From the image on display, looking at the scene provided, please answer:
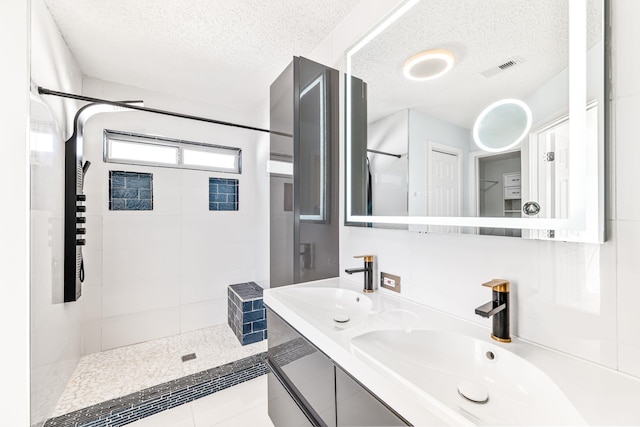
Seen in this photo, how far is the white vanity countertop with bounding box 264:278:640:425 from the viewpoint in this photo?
0.53m

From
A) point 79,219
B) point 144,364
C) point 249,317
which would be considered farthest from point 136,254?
point 249,317

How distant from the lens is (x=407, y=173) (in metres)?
1.25

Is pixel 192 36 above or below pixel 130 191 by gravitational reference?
above

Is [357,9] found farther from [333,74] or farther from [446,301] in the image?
[446,301]

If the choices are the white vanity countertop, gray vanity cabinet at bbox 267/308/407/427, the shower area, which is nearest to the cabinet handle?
gray vanity cabinet at bbox 267/308/407/427

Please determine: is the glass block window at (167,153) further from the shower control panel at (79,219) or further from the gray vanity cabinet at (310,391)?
the gray vanity cabinet at (310,391)

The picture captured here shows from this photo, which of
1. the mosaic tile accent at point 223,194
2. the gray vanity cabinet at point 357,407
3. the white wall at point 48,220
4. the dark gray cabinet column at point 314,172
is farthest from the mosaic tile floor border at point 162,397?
the mosaic tile accent at point 223,194

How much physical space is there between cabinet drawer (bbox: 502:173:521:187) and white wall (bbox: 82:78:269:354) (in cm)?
239

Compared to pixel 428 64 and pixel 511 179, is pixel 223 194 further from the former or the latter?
pixel 511 179

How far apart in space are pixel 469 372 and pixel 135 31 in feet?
8.75

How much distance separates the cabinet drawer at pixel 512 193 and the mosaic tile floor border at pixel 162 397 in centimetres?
217

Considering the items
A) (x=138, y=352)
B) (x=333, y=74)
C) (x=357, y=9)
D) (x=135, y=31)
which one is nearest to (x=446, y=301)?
(x=333, y=74)

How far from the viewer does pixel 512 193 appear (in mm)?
869

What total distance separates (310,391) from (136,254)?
2.39m
